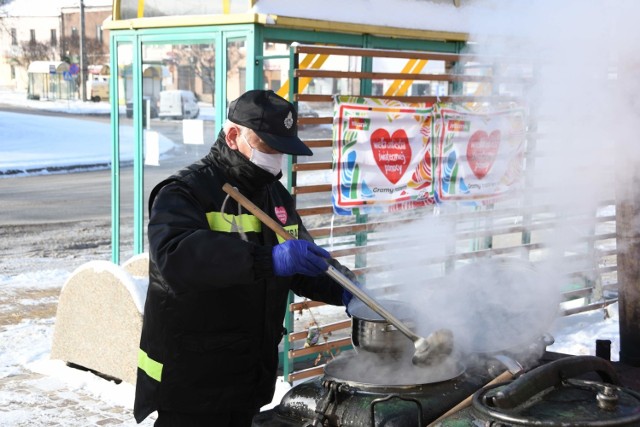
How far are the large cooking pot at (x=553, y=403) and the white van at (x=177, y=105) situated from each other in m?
5.41

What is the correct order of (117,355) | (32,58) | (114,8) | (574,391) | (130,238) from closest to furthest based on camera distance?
(574,391)
(117,355)
(114,8)
(130,238)
(32,58)

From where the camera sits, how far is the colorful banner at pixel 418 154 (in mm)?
6031

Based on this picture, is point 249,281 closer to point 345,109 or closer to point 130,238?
point 345,109

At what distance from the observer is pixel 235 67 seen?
632 cm

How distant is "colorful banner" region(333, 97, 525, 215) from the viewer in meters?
6.03

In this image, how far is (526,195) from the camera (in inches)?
294

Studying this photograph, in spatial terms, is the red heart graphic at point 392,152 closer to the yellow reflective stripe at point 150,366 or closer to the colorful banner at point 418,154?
the colorful banner at point 418,154

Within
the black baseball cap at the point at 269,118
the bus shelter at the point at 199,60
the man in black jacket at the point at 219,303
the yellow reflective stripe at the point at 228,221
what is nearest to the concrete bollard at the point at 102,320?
the bus shelter at the point at 199,60

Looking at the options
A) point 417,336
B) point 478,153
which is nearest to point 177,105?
point 478,153

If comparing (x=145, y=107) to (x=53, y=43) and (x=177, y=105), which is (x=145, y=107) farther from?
(x=53, y=43)

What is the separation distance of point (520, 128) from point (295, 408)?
16.0 ft

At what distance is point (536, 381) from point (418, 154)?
13.6ft

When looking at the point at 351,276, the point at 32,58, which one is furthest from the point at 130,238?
the point at 32,58

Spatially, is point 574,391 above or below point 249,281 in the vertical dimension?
below
